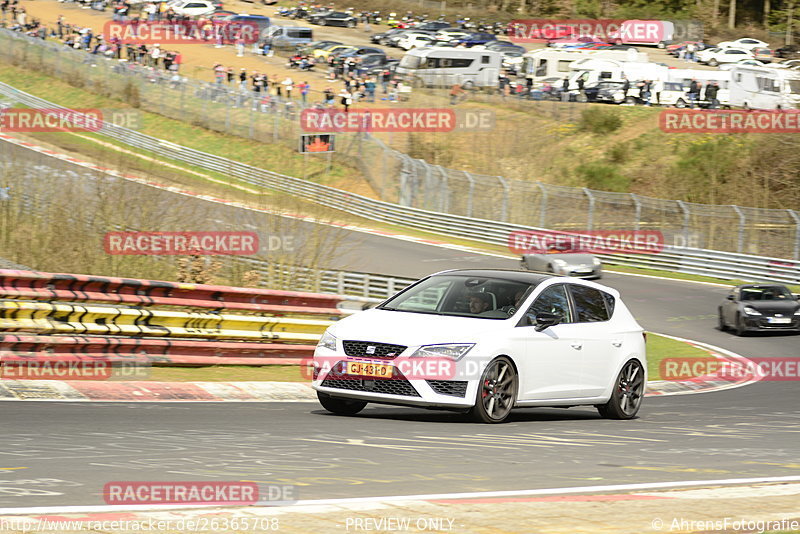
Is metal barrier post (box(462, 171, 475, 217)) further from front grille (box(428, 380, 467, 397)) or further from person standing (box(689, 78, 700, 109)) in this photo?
front grille (box(428, 380, 467, 397))

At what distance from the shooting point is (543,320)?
1112 cm

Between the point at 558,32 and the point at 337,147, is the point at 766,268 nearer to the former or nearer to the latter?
the point at 337,147

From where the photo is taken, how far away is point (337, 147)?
2067 inches

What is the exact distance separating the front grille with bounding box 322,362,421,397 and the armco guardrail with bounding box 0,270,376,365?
315 cm

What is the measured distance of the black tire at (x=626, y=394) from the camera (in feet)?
40.9

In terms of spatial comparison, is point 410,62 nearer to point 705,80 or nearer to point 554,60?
point 554,60

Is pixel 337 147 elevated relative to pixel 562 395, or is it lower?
lower

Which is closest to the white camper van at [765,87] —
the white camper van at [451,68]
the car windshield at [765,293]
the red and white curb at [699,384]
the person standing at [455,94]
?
the white camper van at [451,68]

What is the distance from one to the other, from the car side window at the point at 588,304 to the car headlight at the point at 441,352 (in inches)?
83.4

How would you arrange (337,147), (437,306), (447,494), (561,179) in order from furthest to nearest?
(561,179)
(337,147)
(437,306)
(447,494)

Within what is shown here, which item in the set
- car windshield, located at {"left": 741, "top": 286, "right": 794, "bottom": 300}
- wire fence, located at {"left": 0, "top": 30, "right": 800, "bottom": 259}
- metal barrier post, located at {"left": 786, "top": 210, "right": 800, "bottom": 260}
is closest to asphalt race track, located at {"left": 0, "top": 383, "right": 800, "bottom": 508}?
car windshield, located at {"left": 741, "top": 286, "right": 794, "bottom": 300}

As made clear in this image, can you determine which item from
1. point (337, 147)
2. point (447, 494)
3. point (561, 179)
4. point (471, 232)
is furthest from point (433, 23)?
point (447, 494)

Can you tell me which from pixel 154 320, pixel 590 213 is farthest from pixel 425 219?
pixel 154 320

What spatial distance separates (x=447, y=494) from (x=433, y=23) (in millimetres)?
83821
